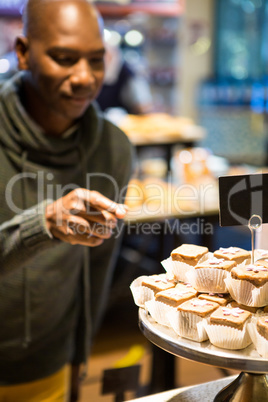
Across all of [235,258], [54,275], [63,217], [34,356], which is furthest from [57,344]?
[235,258]

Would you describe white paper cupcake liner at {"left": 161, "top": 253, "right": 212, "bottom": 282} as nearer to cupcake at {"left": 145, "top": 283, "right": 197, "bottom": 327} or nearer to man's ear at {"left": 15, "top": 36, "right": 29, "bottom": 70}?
cupcake at {"left": 145, "top": 283, "right": 197, "bottom": 327}

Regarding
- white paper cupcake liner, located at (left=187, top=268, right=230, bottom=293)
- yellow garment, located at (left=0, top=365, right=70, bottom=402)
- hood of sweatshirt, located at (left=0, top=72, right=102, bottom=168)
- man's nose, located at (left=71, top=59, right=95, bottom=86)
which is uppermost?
man's nose, located at (left=71, top=59, right=95, bottom=86)

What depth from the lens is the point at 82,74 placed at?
1.35 metres

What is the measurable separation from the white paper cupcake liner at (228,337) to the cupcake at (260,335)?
0.01 meters

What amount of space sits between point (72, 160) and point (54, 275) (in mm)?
354

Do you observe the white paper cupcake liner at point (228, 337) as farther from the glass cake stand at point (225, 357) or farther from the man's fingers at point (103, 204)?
the man's fingers at point (103, 204)

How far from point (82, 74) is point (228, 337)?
81 centimetres

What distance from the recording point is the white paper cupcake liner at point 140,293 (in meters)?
1.04

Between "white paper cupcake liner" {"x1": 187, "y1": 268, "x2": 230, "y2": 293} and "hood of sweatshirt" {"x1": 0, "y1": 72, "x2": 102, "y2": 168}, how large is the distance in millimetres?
684

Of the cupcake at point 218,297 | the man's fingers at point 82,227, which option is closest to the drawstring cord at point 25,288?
the man's fingers at point 82,227

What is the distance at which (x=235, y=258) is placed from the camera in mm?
1068

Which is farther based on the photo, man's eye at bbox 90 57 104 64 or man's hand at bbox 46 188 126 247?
man's eye at bbox 90 57 104 64

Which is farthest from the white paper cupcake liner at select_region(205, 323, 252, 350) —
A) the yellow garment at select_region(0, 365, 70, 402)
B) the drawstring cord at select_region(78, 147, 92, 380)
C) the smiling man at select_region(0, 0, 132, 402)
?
the yellow garment at select_region(0, 365, 70, 402)

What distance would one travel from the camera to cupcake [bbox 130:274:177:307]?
1.03 m
